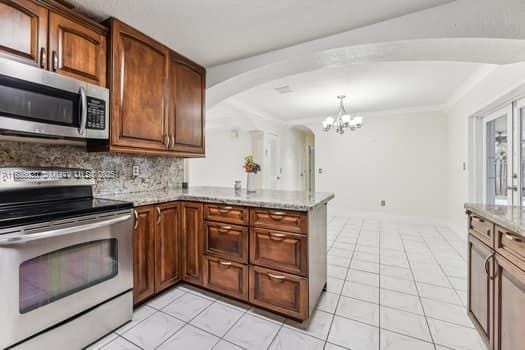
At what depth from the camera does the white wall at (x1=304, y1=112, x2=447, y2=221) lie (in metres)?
4.95

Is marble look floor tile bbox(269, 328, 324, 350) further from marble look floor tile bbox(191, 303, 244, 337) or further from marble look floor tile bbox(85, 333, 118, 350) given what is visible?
marble look floor tile bbox(85, 333, 118, 350)

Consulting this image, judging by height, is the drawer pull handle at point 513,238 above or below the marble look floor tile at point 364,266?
above

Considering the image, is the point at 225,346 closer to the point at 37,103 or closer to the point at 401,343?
the point at 401,343

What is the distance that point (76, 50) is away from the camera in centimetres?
171

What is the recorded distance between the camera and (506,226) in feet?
3.91

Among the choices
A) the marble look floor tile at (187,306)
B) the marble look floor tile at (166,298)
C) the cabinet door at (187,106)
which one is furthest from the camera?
the cabinet door at (187,106)

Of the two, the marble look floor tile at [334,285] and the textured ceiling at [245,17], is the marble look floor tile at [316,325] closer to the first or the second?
the marble look floor tile at [334,285]

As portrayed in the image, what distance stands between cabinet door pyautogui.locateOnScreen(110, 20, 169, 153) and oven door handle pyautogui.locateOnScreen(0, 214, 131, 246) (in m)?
0.64

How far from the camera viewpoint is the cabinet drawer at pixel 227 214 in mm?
1952

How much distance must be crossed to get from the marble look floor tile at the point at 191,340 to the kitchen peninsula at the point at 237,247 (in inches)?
15.6

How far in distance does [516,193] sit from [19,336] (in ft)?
14.7

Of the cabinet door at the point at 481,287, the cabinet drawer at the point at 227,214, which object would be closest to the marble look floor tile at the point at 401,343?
the cabinet door at the point at 481,287

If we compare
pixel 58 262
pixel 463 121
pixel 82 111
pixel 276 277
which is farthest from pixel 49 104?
pixel 463 121

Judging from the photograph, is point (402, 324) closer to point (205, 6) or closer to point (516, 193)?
point (516, 193)
